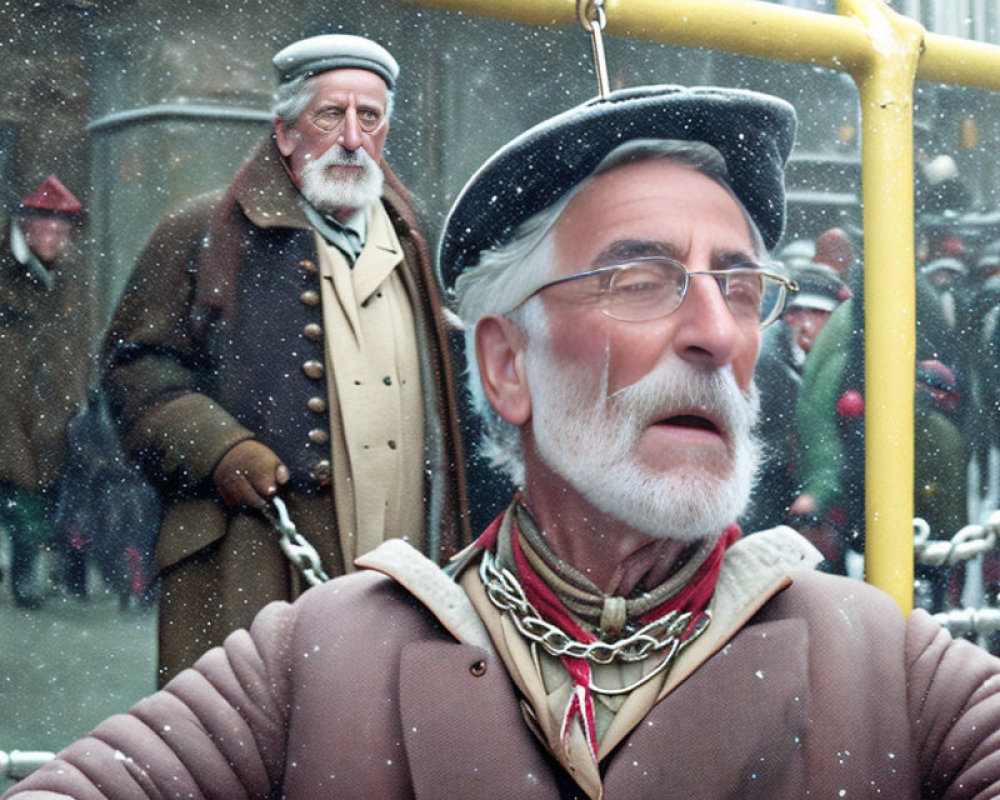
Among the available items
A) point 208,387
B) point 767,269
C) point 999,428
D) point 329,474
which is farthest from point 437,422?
point 999,428

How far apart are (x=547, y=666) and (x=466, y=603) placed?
101 mm

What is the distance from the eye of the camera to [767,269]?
1.24m

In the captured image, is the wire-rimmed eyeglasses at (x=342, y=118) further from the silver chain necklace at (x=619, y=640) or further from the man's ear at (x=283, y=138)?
the silver chain necklace at (x=619, y=640)

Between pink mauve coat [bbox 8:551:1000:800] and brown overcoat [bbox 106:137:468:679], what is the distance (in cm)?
7

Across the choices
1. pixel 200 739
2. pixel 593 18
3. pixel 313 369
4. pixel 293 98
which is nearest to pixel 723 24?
pixel 593 18

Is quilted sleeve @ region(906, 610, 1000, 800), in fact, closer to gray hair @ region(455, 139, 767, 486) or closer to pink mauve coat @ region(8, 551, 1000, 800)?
pink mauve coat @ region(8, 551, 1000, 800)

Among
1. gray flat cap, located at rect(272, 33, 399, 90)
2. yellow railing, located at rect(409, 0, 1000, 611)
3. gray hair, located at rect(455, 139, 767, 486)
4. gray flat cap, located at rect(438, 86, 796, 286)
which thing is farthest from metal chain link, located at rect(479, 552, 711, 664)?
gray flat cap, located at rect(272, 33, 399, 90)

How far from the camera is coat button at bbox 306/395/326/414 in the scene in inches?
50.1

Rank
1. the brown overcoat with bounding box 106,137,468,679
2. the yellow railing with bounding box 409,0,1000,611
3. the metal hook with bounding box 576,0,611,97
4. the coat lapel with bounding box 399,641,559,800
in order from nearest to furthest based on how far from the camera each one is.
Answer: the coat lapel with bounding box 399,641,559,800, the brown overcoat with bounding box 106,137,468,679, the metal hook with bounding box 576,0,611,97, the yellow railing with bounding box 409,0,1000,611

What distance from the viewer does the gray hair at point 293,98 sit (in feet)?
4.21

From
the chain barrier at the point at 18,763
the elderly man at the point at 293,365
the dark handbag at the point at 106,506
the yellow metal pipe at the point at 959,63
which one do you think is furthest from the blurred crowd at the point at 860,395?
the chain barrier at the point at 18,763

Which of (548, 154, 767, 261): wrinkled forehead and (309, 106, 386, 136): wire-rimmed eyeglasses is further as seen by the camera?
(309, 106, 386, 136): wire-rimmed eyeglasses

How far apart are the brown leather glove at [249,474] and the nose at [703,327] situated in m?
0.41

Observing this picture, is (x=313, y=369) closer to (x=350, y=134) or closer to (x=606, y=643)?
(x=350, y=134)
